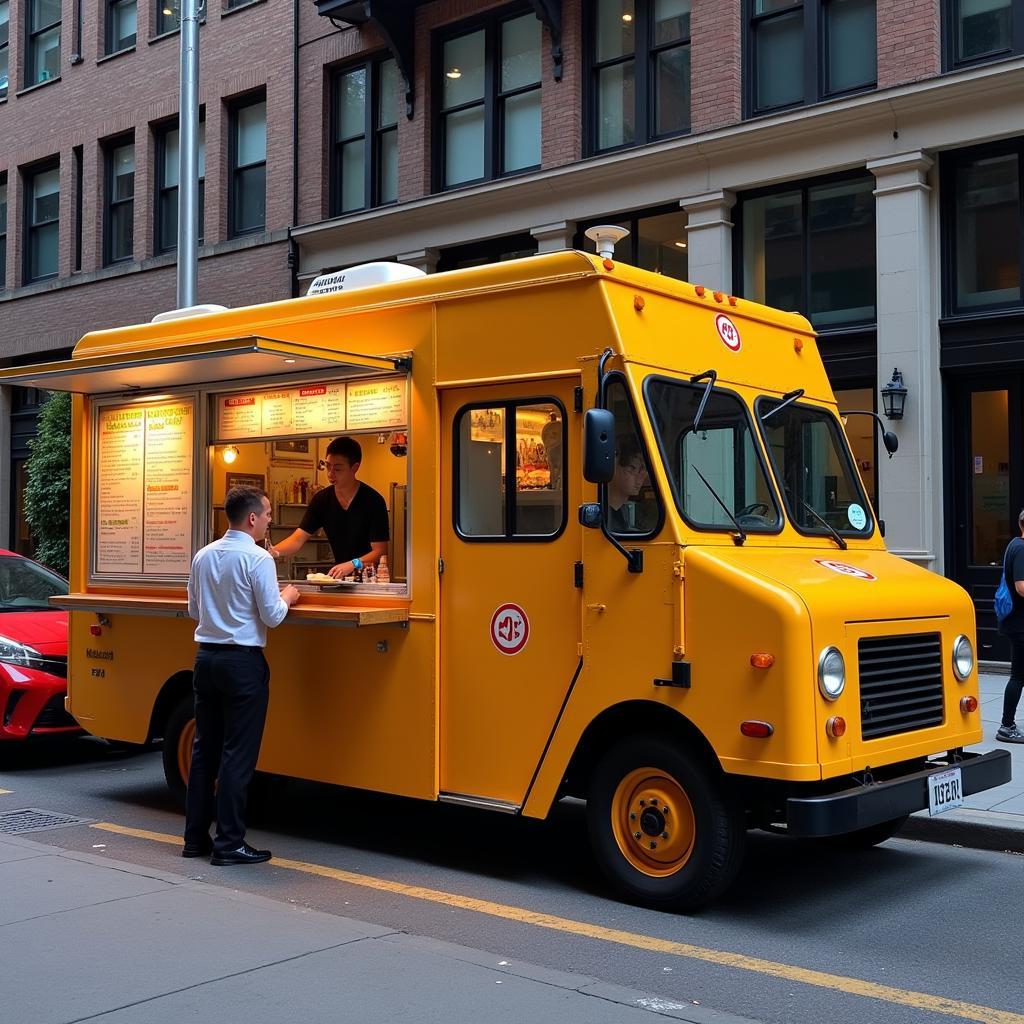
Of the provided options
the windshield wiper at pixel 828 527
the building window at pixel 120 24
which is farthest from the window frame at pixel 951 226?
the building window at pixel 120 24

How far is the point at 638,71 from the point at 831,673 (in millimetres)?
12503

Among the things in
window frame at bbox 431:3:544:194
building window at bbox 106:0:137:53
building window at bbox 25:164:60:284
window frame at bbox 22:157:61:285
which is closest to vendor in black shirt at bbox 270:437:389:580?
window frame at bbox 431:3:544:194

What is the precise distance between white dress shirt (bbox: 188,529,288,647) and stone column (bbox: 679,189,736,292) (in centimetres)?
960

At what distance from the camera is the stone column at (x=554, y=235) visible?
17.1 m

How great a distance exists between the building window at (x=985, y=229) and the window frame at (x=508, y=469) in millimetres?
8944

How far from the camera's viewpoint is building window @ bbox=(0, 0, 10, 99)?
26.1 meters

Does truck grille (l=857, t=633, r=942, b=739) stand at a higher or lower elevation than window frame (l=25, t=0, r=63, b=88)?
lower

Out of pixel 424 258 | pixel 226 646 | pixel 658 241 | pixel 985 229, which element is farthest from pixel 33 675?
pixel 985 229

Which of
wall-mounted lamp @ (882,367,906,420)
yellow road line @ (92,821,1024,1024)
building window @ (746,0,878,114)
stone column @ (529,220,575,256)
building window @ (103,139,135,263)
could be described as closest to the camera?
yellow road line @ (92,821,1024,1024)

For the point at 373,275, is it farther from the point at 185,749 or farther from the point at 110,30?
the point at 110,30

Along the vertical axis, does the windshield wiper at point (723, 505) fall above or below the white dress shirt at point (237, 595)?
above

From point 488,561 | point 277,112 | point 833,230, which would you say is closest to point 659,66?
point 833,230

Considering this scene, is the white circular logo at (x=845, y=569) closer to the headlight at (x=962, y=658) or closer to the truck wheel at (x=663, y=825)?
the headlight at (x=962, y=658)

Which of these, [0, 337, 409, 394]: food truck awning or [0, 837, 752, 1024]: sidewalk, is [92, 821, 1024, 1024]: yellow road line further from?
[0, 337, 409, 394]: food truck awning
